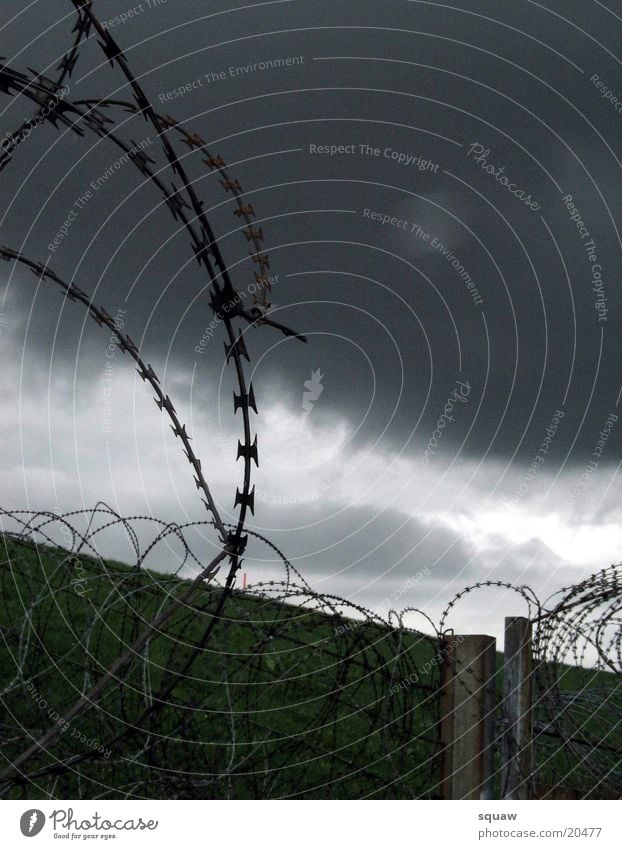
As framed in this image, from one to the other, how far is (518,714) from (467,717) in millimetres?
330

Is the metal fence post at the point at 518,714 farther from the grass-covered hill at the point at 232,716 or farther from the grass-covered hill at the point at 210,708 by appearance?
the grass-covered hill at the point at 210,708

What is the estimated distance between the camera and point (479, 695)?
6.24m

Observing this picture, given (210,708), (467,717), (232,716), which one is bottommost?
(232,716)

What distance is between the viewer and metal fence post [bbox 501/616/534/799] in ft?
20.3

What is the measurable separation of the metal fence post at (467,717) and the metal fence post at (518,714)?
0.36 ft

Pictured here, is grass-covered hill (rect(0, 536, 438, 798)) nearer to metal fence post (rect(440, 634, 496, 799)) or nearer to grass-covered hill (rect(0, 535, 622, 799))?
grass-covered hill (rect(0, 535, 622, 799))

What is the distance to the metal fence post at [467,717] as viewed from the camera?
6180 mm
